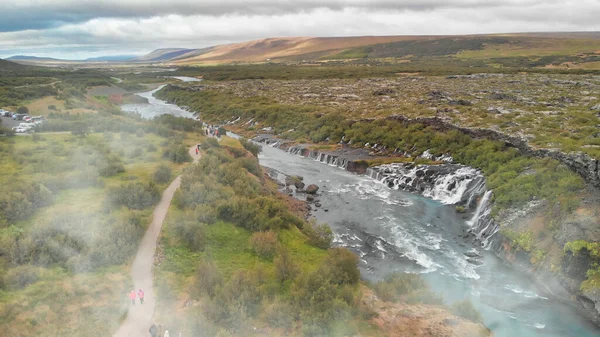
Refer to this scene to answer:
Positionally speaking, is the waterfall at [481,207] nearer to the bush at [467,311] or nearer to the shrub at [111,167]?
the bush at [467,311]

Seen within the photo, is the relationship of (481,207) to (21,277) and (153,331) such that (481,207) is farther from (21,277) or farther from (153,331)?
(21,277)

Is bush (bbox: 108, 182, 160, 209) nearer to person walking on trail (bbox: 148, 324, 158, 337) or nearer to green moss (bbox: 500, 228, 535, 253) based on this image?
person walking on trail (bbox: 148, 324, 158, 337)

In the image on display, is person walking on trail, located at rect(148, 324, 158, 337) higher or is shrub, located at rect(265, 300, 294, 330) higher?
person walking on trail, located at rect(148, 324, 158, 337)

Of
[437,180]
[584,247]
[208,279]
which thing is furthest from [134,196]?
[437,180]

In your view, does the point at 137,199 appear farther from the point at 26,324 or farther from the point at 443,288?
the point at 443,288

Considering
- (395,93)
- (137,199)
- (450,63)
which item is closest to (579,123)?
(395,93)

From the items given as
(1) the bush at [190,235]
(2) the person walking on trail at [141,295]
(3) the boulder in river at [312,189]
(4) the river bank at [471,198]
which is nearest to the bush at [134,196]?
(1) the bush at [190,235]

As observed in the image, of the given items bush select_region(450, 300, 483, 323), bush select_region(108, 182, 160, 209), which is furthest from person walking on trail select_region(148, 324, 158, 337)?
bush select_region(450, 300, 483, 323)
